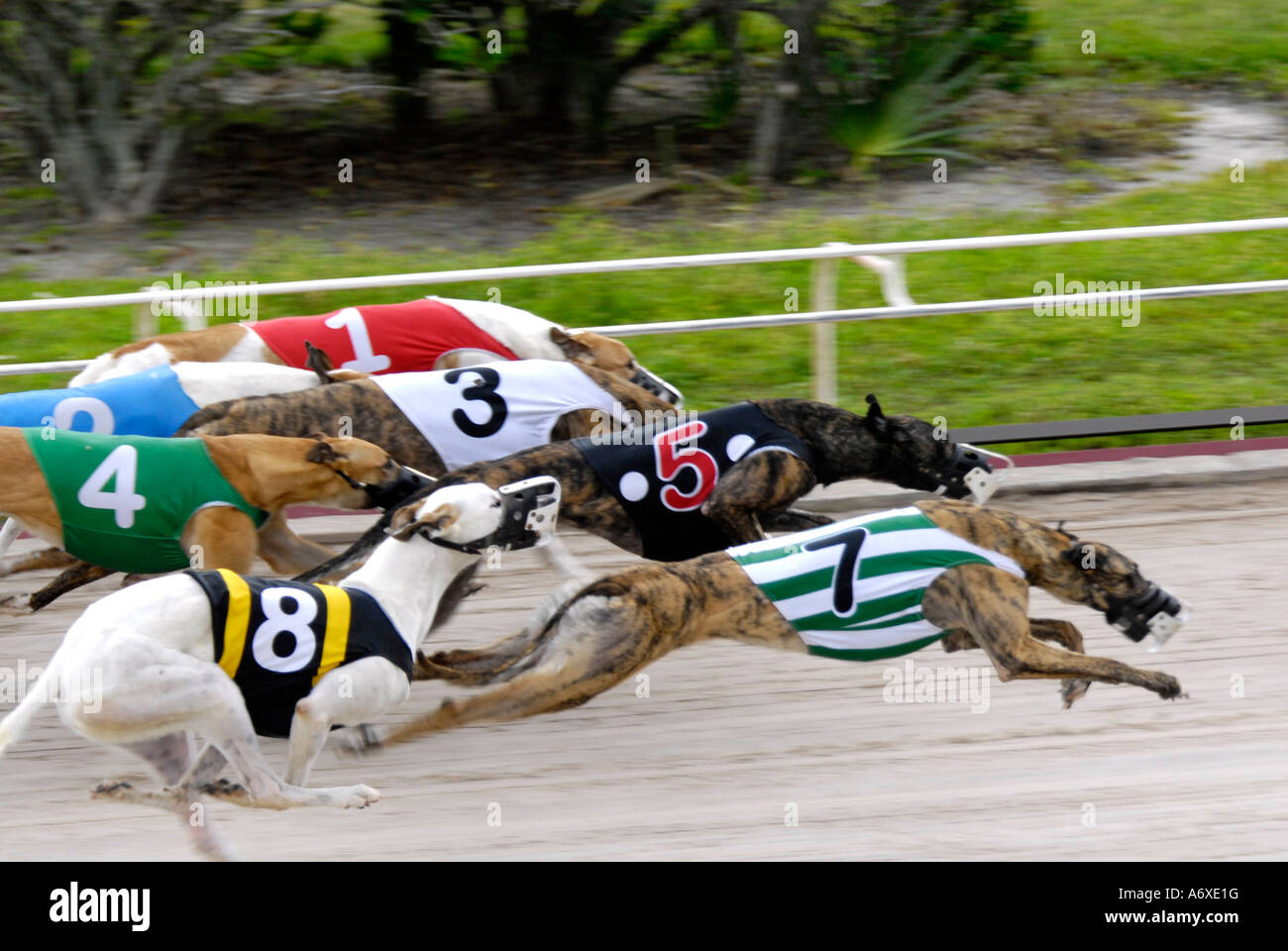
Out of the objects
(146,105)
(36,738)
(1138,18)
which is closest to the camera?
(36,738)

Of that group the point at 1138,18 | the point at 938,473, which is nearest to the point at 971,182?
the point at 1138,18

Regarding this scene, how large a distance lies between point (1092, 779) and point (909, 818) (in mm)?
494

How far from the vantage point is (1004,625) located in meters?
3.80

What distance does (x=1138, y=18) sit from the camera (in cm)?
1112

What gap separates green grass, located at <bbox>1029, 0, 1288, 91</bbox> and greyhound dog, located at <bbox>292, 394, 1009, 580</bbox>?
6.62 m

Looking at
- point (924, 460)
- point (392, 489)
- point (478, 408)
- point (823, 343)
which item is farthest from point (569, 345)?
point (924, 460)

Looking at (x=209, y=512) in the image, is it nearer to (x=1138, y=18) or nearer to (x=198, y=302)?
(x=198, y=302)

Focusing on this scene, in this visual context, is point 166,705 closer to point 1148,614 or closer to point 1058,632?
point 1058,632

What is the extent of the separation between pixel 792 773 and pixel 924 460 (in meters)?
1.15

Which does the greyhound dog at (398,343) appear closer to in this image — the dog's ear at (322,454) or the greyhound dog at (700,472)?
the greyhound dog at (700,472)

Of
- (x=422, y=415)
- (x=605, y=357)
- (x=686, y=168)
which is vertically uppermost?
(x=686, y=168)

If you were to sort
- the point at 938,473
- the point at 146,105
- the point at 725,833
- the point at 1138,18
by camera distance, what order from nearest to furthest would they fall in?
1. the point at 725,833
2. the point at 938,473
3. the point at 146,105
4. the point at 1138,18

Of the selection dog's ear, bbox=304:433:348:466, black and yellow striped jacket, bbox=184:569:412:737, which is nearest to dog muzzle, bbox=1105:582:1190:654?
black and yellow striped jacket, bbox=184:569:412:737

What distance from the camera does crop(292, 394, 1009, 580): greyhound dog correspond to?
4336 millimetres
